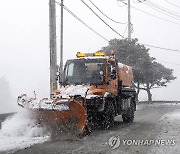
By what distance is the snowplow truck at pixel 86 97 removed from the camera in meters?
11.1

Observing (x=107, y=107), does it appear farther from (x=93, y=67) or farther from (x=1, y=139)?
(x=1, y=139)

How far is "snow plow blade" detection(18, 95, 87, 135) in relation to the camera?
11.1 m

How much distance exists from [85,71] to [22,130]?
341 cm

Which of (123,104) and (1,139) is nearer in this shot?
(1,139)

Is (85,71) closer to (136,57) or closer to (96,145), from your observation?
(96,145)

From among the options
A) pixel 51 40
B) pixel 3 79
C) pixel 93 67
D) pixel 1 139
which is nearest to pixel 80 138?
pixel 1 139

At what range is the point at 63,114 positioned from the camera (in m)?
11.2

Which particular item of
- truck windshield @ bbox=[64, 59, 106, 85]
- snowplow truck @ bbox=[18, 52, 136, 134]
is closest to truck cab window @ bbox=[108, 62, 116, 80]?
snowplow truck @ bbox=[18, 52, 136, 134]

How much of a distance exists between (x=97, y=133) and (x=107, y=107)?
4.41 feet

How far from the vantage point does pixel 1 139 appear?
1046cm

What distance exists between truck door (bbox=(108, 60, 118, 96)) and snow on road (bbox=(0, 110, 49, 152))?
10.7 ft

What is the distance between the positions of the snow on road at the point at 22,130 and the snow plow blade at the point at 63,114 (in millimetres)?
301

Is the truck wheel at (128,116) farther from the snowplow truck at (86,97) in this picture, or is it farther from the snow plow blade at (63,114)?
the snow plow blade at (63,114)


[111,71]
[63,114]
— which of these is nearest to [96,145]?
[63,114]
